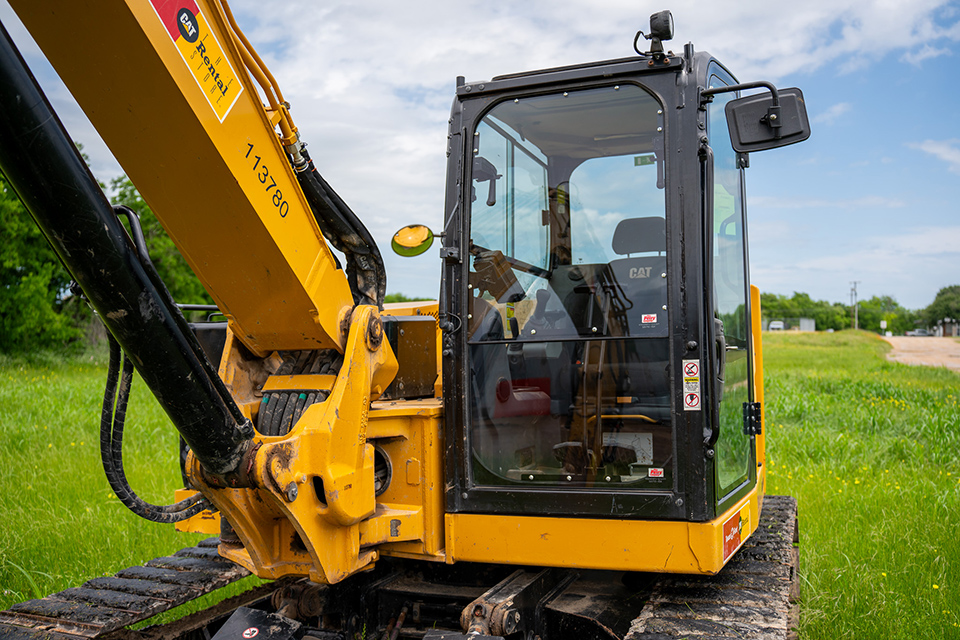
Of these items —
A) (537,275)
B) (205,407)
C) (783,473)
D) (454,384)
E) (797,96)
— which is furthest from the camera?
(783,473)

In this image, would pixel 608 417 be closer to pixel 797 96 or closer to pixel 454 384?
pixel 454 384

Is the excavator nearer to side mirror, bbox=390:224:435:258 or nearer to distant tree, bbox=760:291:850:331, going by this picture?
side mirror, bbox=390:224:435:258

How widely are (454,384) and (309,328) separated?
2.19 ft

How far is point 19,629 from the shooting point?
122 inches

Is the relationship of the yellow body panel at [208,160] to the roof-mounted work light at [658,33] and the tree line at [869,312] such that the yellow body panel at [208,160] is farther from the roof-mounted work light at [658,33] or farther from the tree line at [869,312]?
the tree line at [869,312]

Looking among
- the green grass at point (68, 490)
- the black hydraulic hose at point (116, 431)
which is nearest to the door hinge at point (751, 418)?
the black hydraulic hose at point (116, 431)

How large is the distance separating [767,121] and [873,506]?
4913mm

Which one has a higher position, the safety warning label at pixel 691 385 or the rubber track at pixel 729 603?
the safety warning label at pixel 691 385

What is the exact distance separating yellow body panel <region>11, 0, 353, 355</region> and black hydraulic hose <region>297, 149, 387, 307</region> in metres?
0.12

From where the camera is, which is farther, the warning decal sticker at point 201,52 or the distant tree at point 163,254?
the distant tree at point 163,254

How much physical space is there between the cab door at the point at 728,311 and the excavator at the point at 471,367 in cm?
3

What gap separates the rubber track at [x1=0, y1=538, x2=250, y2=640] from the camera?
3.11m

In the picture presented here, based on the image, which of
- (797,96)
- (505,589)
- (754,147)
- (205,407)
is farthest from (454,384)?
(797,96)

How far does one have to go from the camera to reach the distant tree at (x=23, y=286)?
1853 cm
